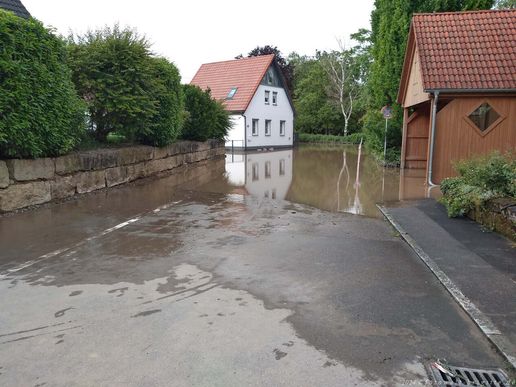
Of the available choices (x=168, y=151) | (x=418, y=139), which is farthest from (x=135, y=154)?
(x=418, y=139)

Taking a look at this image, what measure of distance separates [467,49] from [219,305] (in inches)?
501

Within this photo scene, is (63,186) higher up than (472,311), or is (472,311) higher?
(63,186)

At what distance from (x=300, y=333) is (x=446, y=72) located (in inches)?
456

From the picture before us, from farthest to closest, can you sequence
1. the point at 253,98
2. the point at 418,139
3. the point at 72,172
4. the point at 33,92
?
the point at 253,98 < the point at 418,139 < the point at 72,172 < the point at 33,92

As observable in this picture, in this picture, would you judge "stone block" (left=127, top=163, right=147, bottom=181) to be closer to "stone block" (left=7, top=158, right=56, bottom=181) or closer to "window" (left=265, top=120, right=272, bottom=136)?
"stone block" (left=7, top=158, right=56, bottom=181)

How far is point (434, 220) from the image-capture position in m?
7.79

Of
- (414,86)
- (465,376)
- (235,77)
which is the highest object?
(235,77)

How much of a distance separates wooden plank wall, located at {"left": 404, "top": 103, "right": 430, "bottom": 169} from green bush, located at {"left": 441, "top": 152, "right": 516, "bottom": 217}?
9116mm

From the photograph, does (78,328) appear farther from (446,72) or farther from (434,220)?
(446,72)

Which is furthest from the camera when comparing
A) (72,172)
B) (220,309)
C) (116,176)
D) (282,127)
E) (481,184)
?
(282,127)

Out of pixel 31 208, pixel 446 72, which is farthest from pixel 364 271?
pixel 446 72

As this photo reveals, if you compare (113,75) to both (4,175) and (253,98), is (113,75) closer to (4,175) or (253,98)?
(4,175)

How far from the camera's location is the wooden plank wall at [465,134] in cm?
1259

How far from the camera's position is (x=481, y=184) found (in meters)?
7.43
